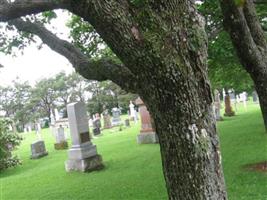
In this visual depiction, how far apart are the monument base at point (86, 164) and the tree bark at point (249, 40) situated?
6.45 meters

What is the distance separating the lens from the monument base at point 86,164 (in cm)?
1329

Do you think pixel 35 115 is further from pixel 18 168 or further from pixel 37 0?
pixel 37 0

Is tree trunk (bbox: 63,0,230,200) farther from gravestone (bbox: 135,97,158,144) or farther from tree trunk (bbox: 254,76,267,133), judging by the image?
gravestone (bbox: 135,97,158,144)

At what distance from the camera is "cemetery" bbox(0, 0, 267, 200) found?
11.9 feet

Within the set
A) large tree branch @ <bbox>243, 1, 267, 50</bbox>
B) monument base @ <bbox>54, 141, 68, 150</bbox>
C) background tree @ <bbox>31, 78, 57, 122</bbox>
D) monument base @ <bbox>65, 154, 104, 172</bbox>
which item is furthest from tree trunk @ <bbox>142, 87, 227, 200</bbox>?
background tree @ <bbox>31, 78, 57, 122</bbox>

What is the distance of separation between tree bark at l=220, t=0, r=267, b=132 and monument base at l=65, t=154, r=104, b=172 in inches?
254

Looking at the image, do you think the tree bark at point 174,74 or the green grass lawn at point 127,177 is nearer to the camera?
the tree bark at point 174,74

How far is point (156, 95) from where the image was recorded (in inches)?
146

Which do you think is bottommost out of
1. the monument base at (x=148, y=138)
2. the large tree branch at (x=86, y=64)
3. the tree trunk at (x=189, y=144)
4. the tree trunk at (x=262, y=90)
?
the monument base at (x=148, y=138)

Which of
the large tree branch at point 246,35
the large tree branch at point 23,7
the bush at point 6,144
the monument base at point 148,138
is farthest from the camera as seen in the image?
the monument base at point 148,138

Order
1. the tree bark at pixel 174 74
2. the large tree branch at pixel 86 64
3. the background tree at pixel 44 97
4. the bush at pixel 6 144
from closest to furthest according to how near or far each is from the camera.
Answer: the tree bark at pixel 174 74
the large tree branch at pixel 86 64
the bush at pixel 6 144
the background tree at pixel 44 97

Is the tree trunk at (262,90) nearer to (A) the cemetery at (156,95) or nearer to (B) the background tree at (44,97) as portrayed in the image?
(A) the cemetery at (156,95)

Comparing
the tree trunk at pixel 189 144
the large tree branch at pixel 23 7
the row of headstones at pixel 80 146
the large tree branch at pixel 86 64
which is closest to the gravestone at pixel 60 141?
the row of headstones at pixel 80 146

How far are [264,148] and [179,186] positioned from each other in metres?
9.21
